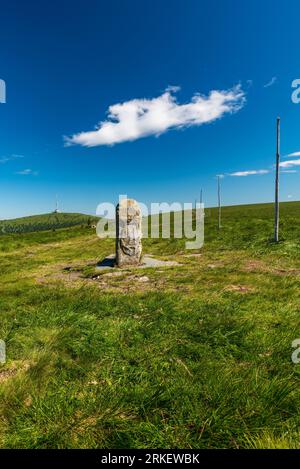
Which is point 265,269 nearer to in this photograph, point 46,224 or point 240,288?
point 240,288

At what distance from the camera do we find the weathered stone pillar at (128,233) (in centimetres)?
1484

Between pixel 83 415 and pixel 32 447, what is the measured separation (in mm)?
635

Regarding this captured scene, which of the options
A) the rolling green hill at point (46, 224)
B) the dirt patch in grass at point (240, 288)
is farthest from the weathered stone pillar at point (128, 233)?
the rolling green hill at point (46, 224)

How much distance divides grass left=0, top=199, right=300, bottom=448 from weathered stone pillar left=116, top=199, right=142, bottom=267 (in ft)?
16.0

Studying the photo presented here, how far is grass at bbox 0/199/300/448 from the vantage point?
128 inches

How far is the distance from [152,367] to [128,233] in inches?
422

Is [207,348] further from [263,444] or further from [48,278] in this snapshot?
[48,278]

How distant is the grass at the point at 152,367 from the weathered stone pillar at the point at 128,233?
4.86 meters

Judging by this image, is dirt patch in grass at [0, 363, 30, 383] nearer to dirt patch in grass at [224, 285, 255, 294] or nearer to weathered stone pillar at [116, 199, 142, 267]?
dirt patch in grass at [224, 285, 255, 294]

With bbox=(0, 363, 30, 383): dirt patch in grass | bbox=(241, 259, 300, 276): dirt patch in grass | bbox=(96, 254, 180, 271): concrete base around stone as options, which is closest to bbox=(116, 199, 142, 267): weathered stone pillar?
bbox=(96, 254, 180, 271): concrete base around stone

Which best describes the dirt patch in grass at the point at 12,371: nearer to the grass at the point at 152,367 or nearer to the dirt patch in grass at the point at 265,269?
the grass at the point at 152,367

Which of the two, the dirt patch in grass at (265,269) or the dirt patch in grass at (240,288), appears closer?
the dirt patch in grass at (240,288)
